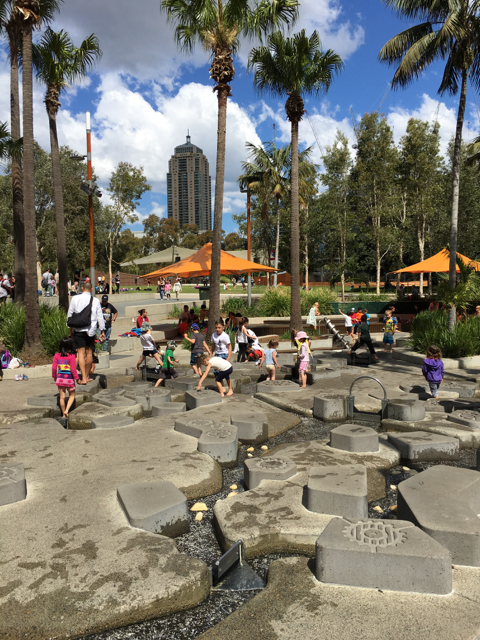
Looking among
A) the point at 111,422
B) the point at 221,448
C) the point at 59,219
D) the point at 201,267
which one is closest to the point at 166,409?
the point at 111,422

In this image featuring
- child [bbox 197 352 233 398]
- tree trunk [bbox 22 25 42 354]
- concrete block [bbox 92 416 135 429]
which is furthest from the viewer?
tree trunk [bbox 22 25 42 354]

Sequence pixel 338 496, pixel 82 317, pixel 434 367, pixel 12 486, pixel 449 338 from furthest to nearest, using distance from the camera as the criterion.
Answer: pixel 449 338
pixel 82 317
pixel 434 367
pixel 12 486
pixel 338 496

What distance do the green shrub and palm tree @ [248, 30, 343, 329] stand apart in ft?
14.4

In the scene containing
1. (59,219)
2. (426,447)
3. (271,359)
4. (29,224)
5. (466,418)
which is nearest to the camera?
(426,447)

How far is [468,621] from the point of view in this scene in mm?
2826

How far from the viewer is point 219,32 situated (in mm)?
14117

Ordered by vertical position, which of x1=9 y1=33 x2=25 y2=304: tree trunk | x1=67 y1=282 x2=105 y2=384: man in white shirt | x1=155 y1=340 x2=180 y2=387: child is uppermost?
x1=9 y1=33 x2=25 y2=304: tree trunk

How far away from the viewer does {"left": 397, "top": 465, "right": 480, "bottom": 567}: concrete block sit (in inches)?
136

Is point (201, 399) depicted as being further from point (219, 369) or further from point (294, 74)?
point (294, 74)

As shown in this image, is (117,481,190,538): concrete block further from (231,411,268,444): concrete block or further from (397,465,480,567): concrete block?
(231,411,268,444): concrete block

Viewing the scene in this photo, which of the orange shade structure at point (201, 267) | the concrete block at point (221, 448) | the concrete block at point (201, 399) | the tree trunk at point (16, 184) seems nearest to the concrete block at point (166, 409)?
the concrete block at point (201, 399)

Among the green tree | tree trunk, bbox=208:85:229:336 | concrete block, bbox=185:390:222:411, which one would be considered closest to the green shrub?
tree trunk, bbox=208:85:229:336

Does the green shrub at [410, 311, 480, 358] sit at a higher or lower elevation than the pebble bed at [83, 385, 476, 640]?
higher

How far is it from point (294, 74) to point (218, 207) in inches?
227
